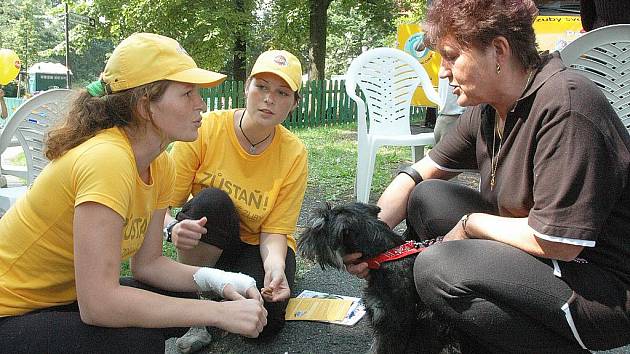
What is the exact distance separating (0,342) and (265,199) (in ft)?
4.60

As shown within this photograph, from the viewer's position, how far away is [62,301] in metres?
1.88

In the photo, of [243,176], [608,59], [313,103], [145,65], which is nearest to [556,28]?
[608,59]

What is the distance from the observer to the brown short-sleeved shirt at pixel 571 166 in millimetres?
1665

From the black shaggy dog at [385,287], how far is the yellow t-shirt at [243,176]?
346 mm

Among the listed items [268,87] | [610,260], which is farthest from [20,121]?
[610,260]

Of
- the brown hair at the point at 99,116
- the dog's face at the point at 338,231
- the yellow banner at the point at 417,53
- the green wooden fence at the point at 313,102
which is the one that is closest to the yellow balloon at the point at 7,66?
the green wooden fence at the point at 313,102

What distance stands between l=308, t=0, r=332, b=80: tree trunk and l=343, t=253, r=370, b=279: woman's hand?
1497 cm

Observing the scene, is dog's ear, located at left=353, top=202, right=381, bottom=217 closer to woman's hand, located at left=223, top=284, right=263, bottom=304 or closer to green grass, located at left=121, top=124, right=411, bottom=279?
woman's hand, located at left=223, top=284, right=263, bottom=304

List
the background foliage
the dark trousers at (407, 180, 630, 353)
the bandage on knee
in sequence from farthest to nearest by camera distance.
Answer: the background foliage < the bandage on knee < the dark trousers at (407, 180, 630, 353)

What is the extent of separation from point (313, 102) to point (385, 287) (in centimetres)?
1346

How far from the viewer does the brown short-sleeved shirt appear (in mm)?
1665

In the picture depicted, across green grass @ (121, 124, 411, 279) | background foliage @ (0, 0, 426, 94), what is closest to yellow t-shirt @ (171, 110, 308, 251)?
green grass @ (121, 124, 411, 279)

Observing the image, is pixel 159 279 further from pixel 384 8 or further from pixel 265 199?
pixel 384 8

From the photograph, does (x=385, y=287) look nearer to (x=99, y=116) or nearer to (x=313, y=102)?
(x=99, y=116)
